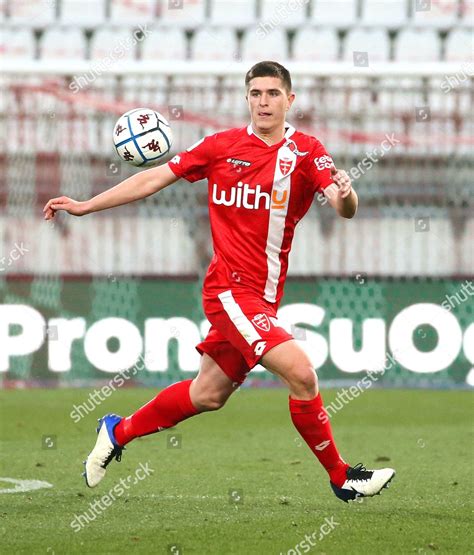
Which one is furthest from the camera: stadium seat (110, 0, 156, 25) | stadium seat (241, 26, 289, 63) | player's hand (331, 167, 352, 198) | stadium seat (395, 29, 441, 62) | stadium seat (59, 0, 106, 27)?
stadium seat (110, 0, 156, 25)

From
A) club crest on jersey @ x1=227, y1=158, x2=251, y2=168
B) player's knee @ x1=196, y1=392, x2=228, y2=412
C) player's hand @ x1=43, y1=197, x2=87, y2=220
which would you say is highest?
club crest on jersey @ x1=227, y1=158, x2=251, y2=168

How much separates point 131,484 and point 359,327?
817cm

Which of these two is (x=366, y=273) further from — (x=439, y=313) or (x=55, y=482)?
(x=55, y=482)

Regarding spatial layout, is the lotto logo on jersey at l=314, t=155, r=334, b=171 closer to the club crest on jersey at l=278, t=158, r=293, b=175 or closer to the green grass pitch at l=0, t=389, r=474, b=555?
the club crest on jersey at l=278, t=158, r=293, b=175

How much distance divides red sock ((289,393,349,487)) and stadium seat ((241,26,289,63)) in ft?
50.3

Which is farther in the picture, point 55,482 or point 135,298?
point 135,298

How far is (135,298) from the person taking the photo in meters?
15.8

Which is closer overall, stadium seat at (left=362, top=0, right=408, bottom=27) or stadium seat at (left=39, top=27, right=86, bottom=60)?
stadium seat at (left=362, top=0, right=408, bottom=27)

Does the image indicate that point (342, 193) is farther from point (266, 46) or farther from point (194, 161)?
point (266, 46)

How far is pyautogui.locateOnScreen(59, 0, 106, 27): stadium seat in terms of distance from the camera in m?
22.1

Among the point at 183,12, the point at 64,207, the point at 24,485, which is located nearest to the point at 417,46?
the point at 183,12

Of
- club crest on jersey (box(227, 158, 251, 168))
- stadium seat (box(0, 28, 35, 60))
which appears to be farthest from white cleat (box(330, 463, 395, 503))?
stadium seat (box(0, 28, 35, 60))

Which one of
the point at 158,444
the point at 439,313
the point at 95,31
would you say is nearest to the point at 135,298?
the point at 439,313

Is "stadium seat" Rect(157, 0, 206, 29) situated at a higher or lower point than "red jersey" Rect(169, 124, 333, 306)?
higher
